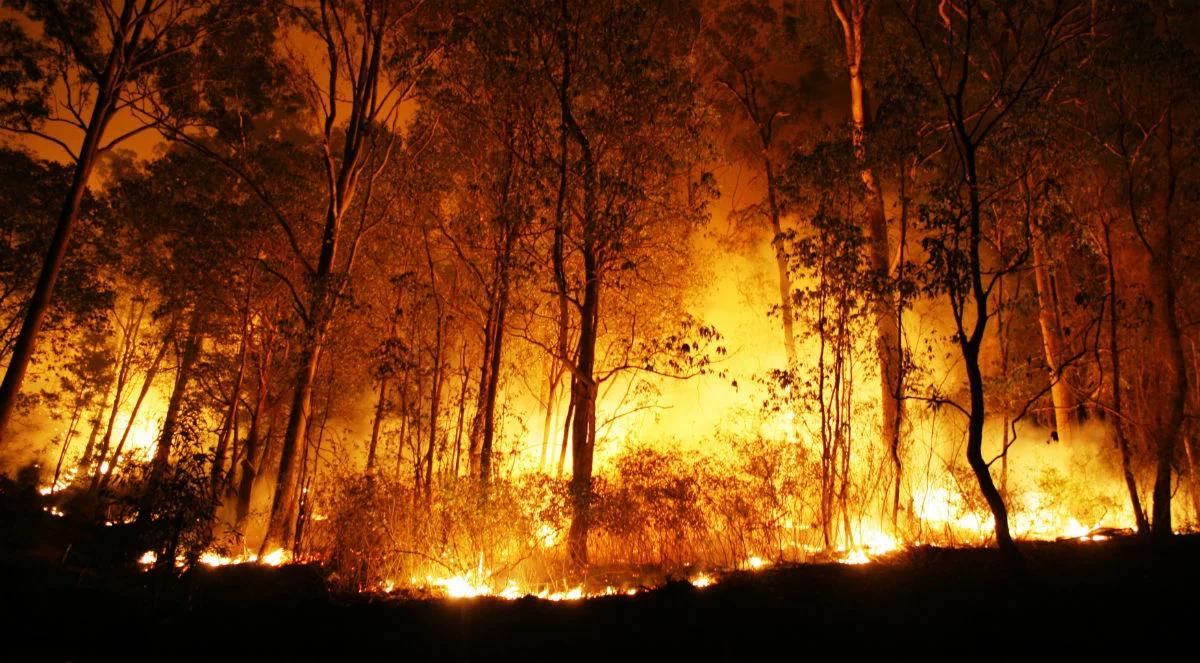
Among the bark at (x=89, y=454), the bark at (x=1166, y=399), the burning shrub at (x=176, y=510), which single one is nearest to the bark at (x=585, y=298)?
the burning shrub at (x=176, y=510)

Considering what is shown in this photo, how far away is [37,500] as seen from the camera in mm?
12609

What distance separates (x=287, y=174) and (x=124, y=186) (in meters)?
3.25

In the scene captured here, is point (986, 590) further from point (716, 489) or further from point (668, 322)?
point (668, 322)

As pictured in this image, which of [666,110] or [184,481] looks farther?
[666,110]

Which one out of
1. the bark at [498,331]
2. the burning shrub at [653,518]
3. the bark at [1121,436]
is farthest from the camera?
the bark at [498,331]

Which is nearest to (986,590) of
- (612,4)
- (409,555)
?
(409,555)

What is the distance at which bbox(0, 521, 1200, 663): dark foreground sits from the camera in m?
5.32

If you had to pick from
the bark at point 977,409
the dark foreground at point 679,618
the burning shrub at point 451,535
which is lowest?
the dark foreground at point 679,618

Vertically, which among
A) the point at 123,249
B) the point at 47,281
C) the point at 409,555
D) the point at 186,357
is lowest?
the point at 409,555

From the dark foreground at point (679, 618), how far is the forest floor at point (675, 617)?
2cm

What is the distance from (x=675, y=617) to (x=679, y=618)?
1.5 inches

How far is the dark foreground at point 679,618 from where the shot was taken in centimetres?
532

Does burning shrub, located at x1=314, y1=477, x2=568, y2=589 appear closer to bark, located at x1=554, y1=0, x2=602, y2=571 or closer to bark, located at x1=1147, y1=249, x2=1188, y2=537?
bark, located at x1=554, y1=0, x2=602, y2=571

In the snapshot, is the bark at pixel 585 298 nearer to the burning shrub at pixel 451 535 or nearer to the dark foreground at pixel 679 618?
the burning shrub at pixel 451 535
